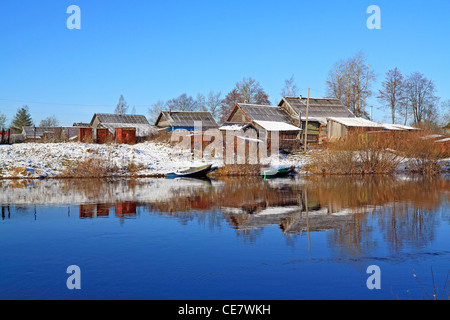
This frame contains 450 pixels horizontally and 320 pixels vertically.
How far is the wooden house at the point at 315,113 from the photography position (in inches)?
2173

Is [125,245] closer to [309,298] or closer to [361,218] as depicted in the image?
[309,298]

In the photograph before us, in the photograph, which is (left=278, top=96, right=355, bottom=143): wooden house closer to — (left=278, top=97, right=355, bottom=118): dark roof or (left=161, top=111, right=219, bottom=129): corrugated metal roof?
(left=278, top=97, right=355, bottom=118): dark roof

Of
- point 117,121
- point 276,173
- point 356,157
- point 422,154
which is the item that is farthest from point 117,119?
point 422,154

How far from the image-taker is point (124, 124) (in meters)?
64.8

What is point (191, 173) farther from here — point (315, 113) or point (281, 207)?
point (315, 113)

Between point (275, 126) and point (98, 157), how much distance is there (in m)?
21.3

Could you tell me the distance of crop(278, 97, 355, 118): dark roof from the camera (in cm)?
Result: 5781

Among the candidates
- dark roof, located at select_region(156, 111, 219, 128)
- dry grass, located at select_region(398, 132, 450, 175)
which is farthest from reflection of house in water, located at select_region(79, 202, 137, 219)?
dark roof, located at select_region(156, 111, 219, 128)

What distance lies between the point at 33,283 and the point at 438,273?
7683mm

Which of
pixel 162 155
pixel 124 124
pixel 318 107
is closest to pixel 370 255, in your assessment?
pixel 162 155

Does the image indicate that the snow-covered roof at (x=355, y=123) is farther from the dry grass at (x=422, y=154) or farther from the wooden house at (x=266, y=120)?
the dry grass at (x=422, y=154)

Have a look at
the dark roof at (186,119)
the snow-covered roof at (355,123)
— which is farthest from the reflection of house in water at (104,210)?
the dark roof at (186,119)

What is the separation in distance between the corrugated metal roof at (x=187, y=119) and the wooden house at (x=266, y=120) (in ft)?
15.0

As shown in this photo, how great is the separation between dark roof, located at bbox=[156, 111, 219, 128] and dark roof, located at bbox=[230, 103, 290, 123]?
8147 millimetres
